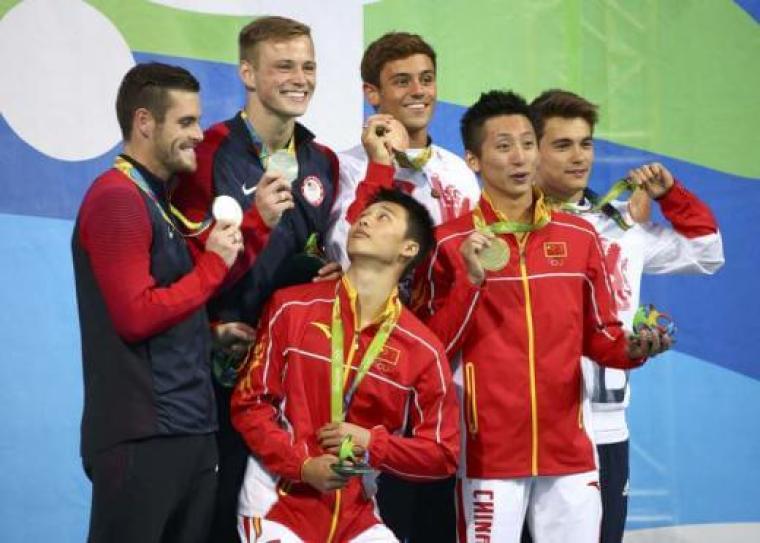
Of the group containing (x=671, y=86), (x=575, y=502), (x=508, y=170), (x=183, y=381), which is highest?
(x=671, y=86)

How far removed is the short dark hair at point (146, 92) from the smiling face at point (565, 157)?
128 centimetres

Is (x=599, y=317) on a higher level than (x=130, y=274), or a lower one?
lower

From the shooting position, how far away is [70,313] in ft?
14.3

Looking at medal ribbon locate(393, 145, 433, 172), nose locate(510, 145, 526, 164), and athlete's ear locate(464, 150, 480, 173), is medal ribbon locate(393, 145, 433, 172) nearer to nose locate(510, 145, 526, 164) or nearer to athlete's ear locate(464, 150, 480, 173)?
athlete's ear locate(464, 150, 480, 173)

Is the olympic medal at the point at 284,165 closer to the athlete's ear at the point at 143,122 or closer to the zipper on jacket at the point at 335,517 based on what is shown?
the athlete's ear at the point at 143,122

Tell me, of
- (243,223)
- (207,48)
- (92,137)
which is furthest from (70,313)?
(243,223)

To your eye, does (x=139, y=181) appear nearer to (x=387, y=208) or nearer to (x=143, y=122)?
(x=143, y=122)

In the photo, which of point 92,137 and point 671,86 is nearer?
point 92,137

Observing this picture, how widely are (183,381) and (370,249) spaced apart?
0.61 metres

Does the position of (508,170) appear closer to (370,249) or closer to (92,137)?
(370,249)

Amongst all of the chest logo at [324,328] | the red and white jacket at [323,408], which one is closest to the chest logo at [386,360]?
the red and white jacket at [323,408]

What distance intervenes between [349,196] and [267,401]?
71 cm

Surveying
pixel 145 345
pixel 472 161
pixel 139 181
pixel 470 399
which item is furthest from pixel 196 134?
pixel 470 399

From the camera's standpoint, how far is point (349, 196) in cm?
371
